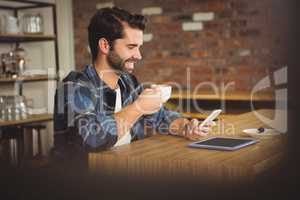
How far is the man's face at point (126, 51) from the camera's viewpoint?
1.44m

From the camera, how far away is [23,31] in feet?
9.74

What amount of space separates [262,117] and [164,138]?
57 centimetres

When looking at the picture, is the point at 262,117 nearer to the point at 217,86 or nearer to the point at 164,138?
the point at 164,138

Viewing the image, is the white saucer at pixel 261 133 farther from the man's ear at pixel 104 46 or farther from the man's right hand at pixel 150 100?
the man's ear at pixel 104 46

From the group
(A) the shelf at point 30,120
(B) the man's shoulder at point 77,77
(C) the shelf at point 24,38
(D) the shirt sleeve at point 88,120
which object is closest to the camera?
(D) the shirt sleeve at point 88,120

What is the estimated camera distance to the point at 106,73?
1.50 metres

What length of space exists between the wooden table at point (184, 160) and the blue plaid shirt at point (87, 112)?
0.05m

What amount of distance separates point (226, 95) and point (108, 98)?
4.89 ft

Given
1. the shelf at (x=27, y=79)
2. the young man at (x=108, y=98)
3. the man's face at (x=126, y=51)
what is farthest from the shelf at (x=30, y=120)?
the man's face at (x=126, y=51)

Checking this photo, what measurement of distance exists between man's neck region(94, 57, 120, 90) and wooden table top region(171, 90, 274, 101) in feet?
4.60

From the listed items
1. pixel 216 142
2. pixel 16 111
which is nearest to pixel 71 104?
pixel 216 142

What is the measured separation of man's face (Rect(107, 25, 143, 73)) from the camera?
4.74 feet

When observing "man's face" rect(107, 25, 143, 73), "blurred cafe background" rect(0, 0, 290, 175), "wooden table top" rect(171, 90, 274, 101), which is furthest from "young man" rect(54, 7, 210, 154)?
"blurred cafe background" rect(0, 0, 290, 175)

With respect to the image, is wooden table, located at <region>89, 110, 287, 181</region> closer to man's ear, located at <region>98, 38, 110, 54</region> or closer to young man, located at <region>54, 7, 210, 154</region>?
young man, located at <region>54, 7, 210, 154</region>
